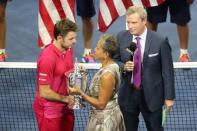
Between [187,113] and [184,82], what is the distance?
895 mm

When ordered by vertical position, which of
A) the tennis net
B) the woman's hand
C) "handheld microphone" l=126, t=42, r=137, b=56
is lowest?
the tennis net

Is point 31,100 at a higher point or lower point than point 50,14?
lower

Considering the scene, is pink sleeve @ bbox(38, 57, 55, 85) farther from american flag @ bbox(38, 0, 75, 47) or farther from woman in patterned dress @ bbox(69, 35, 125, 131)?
american flag @ bbox(38, 0, 75, 47)

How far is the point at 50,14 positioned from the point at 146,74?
6.34 ft

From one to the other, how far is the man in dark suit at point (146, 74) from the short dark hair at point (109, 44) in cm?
27

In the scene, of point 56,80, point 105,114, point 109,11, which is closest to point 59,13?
point 109,11

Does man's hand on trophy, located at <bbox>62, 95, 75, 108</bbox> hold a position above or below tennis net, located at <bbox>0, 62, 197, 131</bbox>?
above

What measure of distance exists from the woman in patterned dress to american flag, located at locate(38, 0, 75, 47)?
1787 mm

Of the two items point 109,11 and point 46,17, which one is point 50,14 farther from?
point 109,11

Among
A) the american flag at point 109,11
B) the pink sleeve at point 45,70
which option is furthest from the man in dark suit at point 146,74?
the american flag at point 109,11

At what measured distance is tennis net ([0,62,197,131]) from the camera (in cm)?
905

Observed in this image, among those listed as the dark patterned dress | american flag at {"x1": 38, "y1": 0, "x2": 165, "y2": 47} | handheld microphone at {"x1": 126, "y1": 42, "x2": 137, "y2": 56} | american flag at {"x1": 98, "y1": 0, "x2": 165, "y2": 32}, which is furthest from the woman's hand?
american flag at {"x1": 98, "y1": 0, "x2": 165, "y2": 32}

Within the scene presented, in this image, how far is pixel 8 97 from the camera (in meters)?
9.98

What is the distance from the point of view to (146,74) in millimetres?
7211
